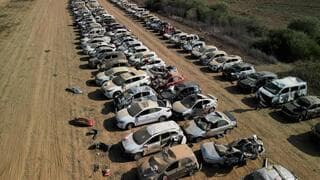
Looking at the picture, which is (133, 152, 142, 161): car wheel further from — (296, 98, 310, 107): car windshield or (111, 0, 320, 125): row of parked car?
(296, 98, 310, 107): car windshield

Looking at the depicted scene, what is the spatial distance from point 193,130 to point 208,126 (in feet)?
3.10

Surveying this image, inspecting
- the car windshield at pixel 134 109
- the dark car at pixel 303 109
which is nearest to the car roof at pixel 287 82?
the dark car at pixel 303 109

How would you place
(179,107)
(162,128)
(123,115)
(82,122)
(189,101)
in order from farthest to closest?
1. (189,101)
2. (179,107)
3. (82,122)
4. (123,115)
5. (162,128)

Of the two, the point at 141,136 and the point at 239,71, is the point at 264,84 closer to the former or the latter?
the point at 239,71

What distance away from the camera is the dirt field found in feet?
65.7

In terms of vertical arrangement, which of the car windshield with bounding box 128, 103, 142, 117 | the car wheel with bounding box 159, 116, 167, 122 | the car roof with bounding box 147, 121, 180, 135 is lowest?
the car wheel with bounding box 159, 116, 167, 122

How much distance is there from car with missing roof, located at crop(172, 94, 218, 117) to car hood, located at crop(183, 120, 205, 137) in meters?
1.77

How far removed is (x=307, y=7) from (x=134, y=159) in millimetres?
63984

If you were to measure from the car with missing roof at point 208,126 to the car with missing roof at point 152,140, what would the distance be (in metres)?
0.95

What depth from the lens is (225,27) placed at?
50375 mm

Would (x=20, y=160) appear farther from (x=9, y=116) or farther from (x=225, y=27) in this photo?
(x=225, y=27)

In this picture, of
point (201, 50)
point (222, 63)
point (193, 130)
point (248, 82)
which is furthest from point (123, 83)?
point (201, 50)

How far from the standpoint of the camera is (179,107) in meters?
25.0

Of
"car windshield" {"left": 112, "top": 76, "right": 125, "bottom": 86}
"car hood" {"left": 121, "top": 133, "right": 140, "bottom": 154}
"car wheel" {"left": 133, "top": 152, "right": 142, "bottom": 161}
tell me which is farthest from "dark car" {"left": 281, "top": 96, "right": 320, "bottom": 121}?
"car windshield" {"left": 112, "top": 76, "right": 125, "bottom": 86}
